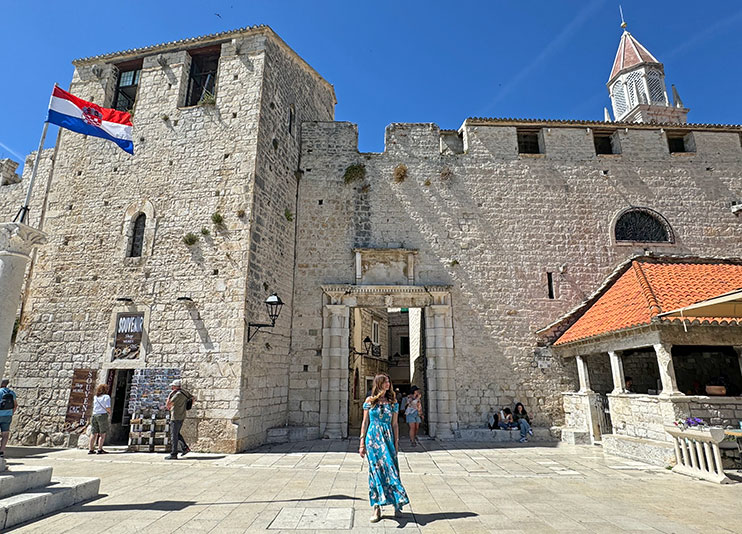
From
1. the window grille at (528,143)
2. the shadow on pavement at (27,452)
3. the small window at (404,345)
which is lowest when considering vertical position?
the shadow on pavement at (27,452)

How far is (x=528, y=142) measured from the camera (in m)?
13.8

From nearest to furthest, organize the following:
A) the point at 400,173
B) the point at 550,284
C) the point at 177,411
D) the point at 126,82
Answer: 1. the point at 177,411
2. the point at 550,284
3. the point at 126,82
4. the point at 400,173

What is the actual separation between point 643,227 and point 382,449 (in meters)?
12.1

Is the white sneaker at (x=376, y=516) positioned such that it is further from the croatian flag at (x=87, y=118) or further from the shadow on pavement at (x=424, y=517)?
the croatian flag at (x=87, y=118)

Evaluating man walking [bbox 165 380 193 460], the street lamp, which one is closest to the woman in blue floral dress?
the street lamp

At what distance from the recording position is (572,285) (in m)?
12.1

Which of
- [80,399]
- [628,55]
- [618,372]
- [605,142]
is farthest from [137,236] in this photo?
[628,55]

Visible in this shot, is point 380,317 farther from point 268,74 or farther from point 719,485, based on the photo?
point 719,485

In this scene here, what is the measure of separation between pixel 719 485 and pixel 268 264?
9783 millimetres

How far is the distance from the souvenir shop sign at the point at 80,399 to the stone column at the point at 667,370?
12.5 metres

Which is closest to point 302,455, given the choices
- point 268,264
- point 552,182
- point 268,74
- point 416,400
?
point 416,400

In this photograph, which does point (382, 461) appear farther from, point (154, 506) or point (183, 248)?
point (183, 248)

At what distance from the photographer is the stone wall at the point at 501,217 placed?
1159 cm

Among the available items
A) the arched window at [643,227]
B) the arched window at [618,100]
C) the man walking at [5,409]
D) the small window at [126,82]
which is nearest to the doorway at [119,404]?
the man walking at [5,409]
